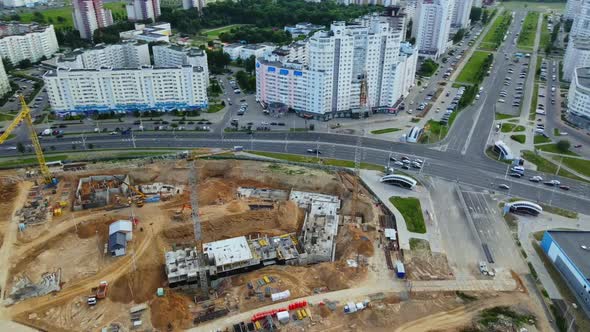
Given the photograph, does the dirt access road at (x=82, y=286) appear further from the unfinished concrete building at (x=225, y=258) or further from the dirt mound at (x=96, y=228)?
the dirt mound at (x=96, y=228)

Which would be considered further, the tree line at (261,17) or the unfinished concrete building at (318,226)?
the tree line at (261,17)

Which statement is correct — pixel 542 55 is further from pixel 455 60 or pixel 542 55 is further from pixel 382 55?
pixel 382 55

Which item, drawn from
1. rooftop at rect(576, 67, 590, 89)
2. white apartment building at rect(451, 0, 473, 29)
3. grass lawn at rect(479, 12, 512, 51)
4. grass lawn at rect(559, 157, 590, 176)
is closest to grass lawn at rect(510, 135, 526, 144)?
grass lawn at rect(559, 157, 590, 176)

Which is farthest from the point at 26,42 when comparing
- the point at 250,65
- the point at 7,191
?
the point at 7,191

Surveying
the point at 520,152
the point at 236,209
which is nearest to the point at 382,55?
the point at 520,152

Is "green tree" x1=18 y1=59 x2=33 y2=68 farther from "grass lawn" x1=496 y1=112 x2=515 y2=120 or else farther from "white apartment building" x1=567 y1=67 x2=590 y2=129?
"white apartment building" x1=567 y1=67 x2=590 y2=129

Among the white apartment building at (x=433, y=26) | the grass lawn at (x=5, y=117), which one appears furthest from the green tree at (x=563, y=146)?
the grass lawn at (x=5, y=117)

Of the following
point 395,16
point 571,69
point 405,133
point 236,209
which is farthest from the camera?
point 395,16
